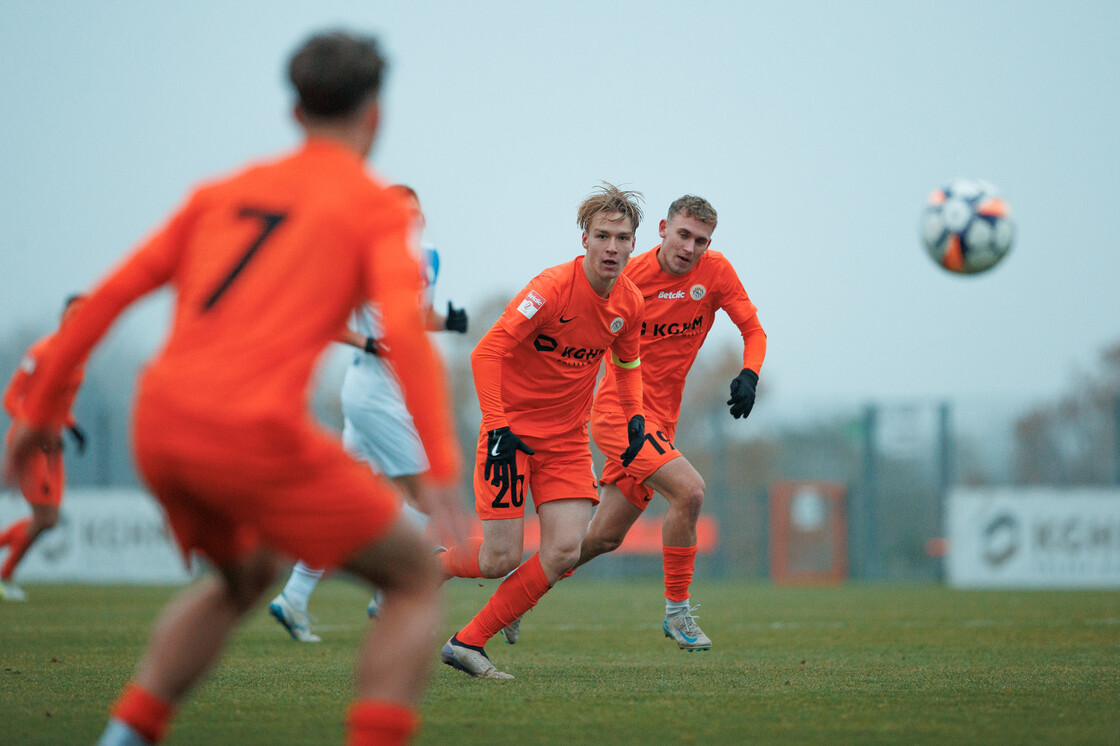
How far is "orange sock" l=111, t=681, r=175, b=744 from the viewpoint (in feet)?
9.14

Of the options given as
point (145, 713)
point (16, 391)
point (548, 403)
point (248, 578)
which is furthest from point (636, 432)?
point (16, 391)

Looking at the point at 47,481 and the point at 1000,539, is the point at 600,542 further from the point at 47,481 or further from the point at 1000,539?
the point at 1000,539

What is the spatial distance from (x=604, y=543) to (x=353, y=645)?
1628 millimetres

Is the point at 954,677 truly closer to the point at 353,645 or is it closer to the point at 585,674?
the point at 585,674

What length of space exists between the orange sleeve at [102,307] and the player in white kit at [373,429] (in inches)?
175

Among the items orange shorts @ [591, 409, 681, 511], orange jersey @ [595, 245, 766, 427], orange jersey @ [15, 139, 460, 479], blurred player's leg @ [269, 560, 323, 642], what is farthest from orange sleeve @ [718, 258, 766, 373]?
orange jersey @ [15, 139, 460, 479]

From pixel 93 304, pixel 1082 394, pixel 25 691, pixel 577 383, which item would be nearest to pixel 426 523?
pixel 577 383

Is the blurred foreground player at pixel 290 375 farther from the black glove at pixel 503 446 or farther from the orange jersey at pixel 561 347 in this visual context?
the orange jersey at pixel 561 347

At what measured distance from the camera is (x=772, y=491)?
21703 mm

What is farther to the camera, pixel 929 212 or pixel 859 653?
pixel 929 212

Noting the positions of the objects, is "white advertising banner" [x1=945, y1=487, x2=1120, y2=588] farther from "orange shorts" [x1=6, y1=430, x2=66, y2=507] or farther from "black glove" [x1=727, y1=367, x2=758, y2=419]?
"orange shorts" [x1=6, y1=430, x2=66, y2=507]

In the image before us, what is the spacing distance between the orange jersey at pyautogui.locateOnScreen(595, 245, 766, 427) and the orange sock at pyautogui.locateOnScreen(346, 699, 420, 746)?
194 inches

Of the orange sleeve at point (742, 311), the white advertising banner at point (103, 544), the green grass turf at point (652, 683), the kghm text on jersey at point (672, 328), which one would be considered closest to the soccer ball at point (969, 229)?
the green grass turf at point (652, 683)

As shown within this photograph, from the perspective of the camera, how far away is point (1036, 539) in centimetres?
1784
